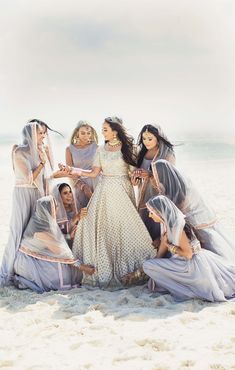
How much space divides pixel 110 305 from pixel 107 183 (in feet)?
4.49

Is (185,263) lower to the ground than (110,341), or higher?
higher

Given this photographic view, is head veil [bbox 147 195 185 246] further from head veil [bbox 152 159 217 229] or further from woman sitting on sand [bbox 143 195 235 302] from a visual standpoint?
head veil [bbox 152 159 217 229]

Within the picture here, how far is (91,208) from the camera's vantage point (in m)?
5.31

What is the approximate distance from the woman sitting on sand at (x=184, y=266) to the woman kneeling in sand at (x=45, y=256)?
885 mm

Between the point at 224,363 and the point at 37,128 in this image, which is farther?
the point at 37,128

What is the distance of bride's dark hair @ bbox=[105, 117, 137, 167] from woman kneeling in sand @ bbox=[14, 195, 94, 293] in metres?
0.90

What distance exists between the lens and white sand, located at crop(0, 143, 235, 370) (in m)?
3.29

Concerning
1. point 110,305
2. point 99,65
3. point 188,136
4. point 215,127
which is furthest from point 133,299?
point 99,65

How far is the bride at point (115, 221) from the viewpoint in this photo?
5.22 metres

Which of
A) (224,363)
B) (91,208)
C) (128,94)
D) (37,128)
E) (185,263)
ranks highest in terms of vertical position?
(128,94)

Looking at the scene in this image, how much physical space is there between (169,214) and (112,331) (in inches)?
44.2

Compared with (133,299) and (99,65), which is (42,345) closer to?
(133,299)

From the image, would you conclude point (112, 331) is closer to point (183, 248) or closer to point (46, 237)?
point (183, 248)

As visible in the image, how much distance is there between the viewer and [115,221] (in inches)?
207
